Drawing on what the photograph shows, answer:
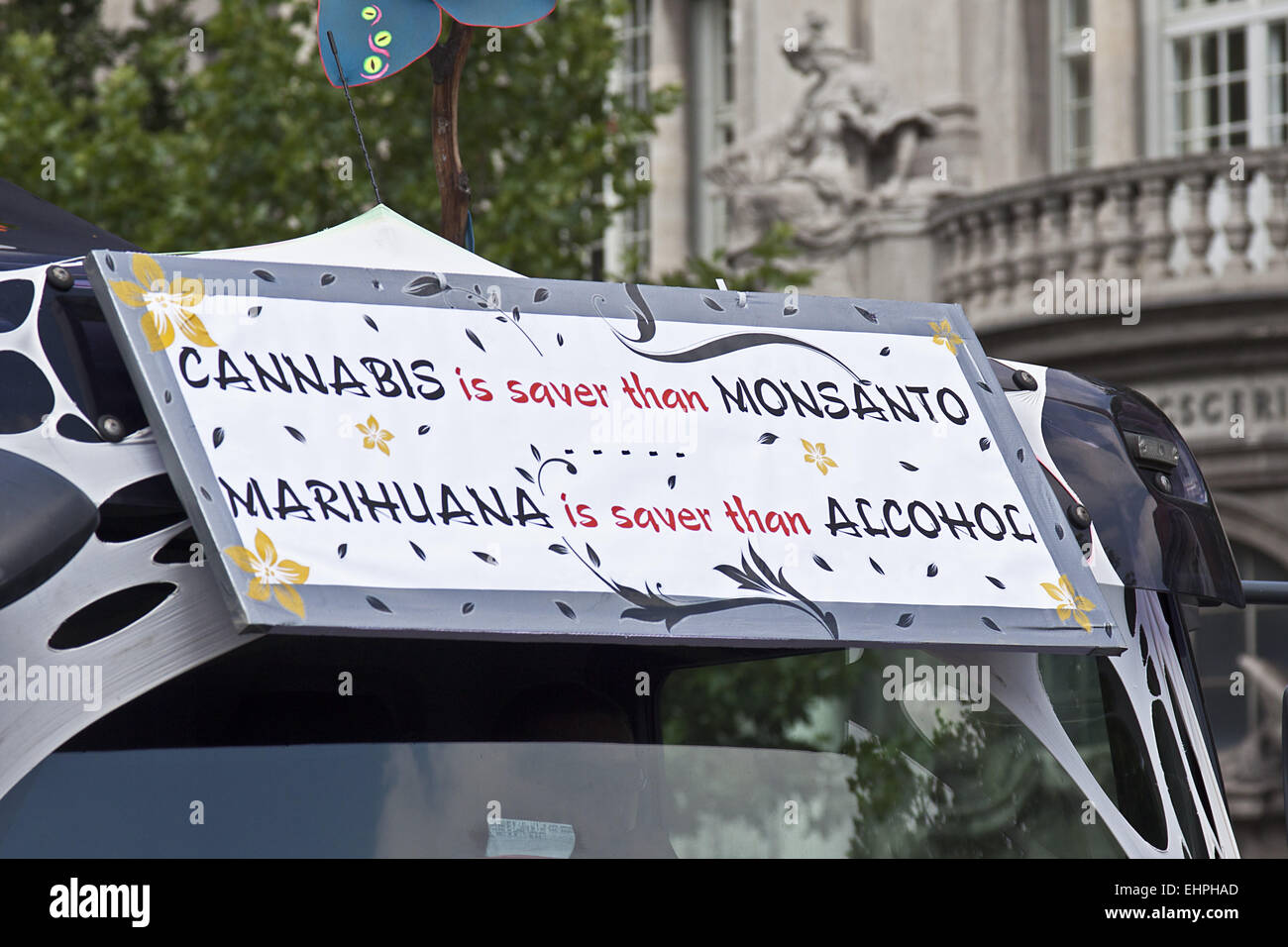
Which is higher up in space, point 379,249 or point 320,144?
point 320,144

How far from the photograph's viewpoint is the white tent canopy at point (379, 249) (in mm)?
5246

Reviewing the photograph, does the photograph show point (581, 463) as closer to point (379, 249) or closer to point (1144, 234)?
point (379, 249)

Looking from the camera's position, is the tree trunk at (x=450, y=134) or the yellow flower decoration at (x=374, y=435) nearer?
the yellow flower decoration at (x=374, y=435)

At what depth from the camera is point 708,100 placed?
20.4 meters

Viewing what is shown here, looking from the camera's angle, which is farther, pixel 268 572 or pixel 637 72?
pixel 637 72

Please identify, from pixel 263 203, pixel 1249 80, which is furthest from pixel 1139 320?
pixel 263 203

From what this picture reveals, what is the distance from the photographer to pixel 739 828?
177 inches

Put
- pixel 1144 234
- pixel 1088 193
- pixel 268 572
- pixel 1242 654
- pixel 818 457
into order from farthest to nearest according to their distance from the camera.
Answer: pixel 1088 193 < pixel 1144 234 < pixel 1242 654 < pixel 818 457 < pixel 268 572

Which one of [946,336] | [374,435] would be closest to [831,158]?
[946,336]

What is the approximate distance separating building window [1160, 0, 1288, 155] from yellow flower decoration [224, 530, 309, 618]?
13715 mm

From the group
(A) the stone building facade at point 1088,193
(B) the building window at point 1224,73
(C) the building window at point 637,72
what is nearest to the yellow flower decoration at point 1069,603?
(A) the stone building facade at point 1088,193

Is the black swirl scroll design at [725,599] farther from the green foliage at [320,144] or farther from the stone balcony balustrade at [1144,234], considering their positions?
the stone balcony balustrade at [1144,234]

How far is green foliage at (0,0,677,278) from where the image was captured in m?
15.7

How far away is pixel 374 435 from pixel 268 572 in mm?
385
